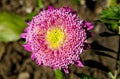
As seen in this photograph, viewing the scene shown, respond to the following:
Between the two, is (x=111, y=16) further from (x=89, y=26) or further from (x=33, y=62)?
(x=33, y=62)

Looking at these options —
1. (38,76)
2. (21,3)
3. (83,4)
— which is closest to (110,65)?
(38,76)

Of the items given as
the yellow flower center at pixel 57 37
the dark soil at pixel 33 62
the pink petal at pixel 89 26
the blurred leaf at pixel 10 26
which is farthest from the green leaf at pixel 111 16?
the blurred leaf at pixel 10 26

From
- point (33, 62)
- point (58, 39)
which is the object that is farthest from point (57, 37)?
point (33, 62)

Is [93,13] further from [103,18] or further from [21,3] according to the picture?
[103,18]

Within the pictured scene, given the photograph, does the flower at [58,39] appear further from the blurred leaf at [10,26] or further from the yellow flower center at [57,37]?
the blurred leaf at [10,26]

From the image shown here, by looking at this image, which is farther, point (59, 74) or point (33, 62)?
point (33, 62)

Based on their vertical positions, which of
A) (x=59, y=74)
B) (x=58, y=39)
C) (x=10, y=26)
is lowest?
(x=59, y=74)

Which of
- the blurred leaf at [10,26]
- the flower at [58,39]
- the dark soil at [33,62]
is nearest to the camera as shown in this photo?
the flower at [58,39]
